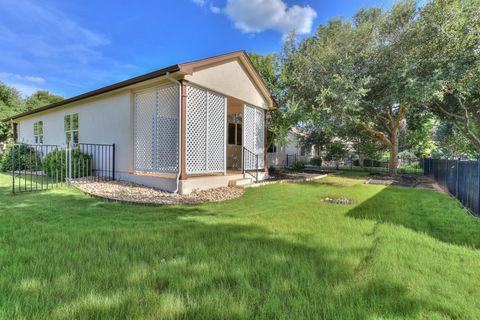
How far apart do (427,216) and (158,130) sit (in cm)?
754

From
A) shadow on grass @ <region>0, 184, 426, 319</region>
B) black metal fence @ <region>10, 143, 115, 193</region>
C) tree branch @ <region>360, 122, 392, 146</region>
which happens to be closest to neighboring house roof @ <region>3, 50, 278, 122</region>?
black metal fence @ <region>10, 143, 115, 193</region>

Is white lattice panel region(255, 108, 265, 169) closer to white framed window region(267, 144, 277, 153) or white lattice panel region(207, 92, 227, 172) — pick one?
white lattice panel region(207, 92, 227, 172)

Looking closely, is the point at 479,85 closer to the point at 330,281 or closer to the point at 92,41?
the point at 330,281

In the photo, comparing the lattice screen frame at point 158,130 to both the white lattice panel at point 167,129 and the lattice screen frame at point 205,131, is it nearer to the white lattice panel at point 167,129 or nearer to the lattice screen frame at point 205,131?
the white lattice panel at point 167,129

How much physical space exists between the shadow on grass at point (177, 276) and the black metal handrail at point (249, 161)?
6073mm

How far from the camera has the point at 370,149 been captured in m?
23.0

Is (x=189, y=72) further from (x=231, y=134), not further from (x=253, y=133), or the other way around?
(x=231, y=134)

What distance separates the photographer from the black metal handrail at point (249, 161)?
992cm

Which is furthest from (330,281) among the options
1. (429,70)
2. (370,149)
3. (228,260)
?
(370,149)

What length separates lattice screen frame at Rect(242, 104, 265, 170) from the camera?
33.1 ft

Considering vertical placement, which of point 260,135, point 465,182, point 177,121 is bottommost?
point 465,182

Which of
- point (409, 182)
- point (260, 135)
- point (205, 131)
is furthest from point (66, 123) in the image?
point (409, 182)

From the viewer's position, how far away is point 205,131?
781cm

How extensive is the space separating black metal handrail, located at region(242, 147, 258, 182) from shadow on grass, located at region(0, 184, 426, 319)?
607 centimetres
